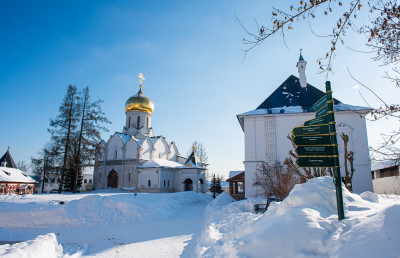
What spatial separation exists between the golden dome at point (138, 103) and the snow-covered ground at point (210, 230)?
25.7m

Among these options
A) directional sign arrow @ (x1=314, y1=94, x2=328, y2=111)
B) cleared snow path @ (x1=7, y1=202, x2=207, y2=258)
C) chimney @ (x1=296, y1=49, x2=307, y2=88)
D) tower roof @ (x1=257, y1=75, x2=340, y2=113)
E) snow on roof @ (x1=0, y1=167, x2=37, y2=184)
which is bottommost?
cleared snow path @ (x1=7, y1=202, x2=207, y2=258)

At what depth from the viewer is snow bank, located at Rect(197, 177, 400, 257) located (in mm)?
2818

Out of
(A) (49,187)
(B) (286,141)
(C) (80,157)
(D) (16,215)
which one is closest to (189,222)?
(D) (16,215)

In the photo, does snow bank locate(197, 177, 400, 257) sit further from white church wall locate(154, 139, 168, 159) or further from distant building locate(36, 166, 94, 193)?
white church wall locate(154, 139, 168, 159)

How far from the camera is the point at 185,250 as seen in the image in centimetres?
689

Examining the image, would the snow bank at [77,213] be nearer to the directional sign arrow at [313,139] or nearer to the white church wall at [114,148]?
the directional sign arrow at [313,139]

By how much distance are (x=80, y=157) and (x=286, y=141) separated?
1962 centimetres

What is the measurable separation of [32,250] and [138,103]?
114 feet

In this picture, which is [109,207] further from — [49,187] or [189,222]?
[49,187]

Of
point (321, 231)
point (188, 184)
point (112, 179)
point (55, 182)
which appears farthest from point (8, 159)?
point (321, 231)

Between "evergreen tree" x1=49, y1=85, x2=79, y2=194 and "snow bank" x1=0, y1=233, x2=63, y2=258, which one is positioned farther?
"evergreen tree" x1=49, y1=85, x2=79, y2=194

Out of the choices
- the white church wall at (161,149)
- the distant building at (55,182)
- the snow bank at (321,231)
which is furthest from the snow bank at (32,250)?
the white church wall at (161,149)

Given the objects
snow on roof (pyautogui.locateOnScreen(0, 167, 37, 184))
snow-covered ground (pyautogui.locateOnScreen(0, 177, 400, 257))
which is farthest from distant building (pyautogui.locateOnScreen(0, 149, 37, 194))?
snow-covered ground (pyautogui.locateOnScreen(0, 177, 400, 257))

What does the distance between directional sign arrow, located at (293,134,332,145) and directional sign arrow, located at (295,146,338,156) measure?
2.9 inches
